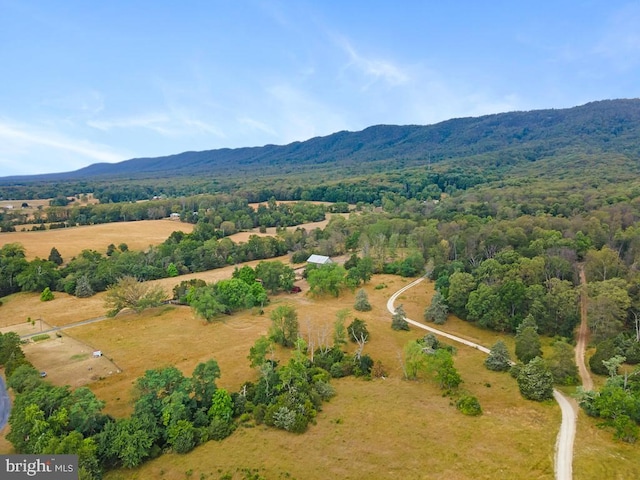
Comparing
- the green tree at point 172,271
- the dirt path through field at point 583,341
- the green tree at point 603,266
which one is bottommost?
the dirt path through field at point 583,341

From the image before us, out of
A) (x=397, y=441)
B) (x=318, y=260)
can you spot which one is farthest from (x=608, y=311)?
(x=318, y=260)

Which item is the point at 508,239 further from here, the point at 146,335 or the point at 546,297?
the point at 146,335

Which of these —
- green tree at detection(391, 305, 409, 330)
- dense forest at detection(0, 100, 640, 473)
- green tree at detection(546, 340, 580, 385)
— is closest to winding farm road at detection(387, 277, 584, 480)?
dense forest at detection(0, 100, 640, 473)

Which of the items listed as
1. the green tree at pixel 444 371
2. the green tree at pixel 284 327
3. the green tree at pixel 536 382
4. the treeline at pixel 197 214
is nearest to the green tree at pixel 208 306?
the green tree at pixel 284 327

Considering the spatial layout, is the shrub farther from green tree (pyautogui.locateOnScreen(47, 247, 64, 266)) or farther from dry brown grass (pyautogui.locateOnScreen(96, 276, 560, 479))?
green tree (pyautogui.locateOnScreen(47, 247, 64, 266))

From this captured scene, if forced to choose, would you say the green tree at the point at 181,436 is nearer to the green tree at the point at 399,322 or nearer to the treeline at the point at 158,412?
the treeline at the point at 158,412

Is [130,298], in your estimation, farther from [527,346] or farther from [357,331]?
[527,346]

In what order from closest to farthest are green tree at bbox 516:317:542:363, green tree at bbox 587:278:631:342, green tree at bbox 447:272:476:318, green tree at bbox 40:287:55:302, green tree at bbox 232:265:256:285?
green tree at bbox 516:317:542:363 → green tree at bbox 587:278:631:342 → green tree at bbox 447:272:476:318 → green tree at bbox 232:265:256:285 → green tree at bbox 40:287:55:302
